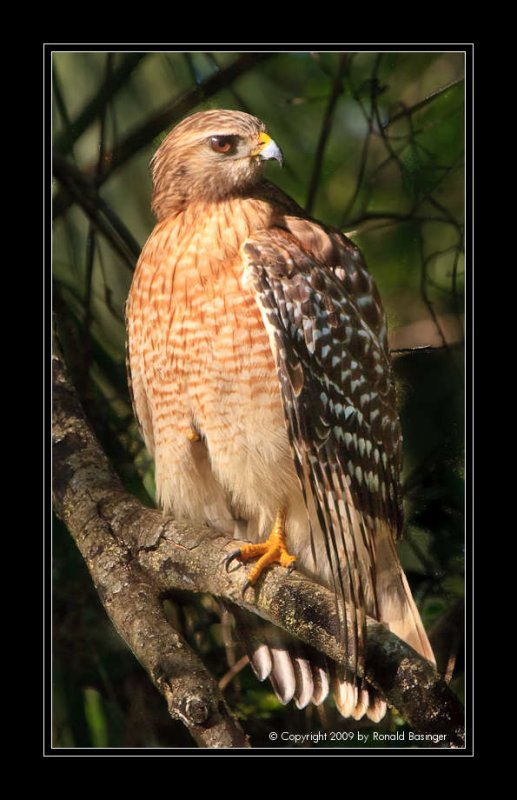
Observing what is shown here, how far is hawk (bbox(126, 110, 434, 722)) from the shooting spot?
8.74ft

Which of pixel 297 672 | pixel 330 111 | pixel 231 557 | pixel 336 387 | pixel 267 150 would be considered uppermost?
pixel 330 111

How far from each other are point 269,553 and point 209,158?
1.03 metres

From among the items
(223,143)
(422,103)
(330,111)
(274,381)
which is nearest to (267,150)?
(223,143)

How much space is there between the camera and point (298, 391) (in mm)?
2639

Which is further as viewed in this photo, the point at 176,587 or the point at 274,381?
the point at 176,587

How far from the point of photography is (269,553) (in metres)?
2.79

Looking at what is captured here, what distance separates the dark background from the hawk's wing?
0.18ft

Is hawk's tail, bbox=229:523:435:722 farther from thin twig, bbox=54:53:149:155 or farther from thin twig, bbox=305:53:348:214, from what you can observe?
thin twig, bbox=54:53:149:155

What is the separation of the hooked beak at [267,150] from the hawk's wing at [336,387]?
186 millimetres

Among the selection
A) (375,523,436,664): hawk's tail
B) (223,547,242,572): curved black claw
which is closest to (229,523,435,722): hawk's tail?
(375,523,436,664): hawk's tail

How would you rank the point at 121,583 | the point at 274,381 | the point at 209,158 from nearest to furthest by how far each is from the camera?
the point at 274,381 < the point at 209,158 < the point at 121,583

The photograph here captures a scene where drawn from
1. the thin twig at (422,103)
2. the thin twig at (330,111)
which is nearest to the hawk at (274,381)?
the thin twig at (330,111)

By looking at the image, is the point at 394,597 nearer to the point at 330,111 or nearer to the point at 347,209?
the point at 347,209

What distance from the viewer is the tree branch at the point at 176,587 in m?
2.59
